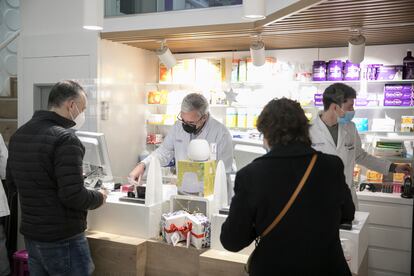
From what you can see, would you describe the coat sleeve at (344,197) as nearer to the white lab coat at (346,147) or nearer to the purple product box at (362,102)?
the white lab coat at (346,147)

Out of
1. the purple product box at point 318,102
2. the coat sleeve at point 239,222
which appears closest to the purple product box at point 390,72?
the purple product box at point 318,102

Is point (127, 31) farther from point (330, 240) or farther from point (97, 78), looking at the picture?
point (330, 240)

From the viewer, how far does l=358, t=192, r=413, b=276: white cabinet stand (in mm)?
4508

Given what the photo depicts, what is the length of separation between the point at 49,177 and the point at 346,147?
2540mm

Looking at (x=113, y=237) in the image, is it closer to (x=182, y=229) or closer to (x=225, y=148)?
(x=182, y=229)

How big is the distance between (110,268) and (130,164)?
2.76 m

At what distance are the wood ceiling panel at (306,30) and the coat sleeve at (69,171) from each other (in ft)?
6.10

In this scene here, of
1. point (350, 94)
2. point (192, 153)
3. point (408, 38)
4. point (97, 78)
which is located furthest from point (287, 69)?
point (192, 153)

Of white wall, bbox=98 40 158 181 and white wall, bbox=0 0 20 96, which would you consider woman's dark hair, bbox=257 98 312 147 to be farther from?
white wall, bbox=0 0 20 96

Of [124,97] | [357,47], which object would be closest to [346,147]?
[357,47]

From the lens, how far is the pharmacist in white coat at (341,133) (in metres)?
3.68

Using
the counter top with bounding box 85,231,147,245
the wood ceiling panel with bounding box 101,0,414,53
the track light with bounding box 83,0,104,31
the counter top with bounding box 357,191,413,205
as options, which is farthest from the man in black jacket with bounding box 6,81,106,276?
the counter top with bounding box 357,191,413,205

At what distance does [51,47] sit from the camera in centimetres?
522

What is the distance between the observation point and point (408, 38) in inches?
183
